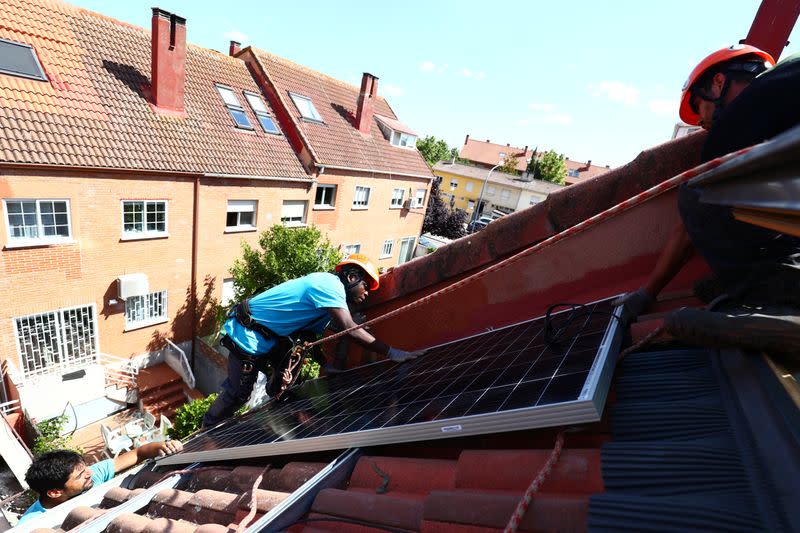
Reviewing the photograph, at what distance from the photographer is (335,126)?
20688mm

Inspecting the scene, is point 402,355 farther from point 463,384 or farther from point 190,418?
point 190,418

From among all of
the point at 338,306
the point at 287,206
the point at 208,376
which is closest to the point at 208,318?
the point at 208,376

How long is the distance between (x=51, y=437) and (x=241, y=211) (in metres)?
8.70

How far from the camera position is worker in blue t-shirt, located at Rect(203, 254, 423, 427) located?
410cm

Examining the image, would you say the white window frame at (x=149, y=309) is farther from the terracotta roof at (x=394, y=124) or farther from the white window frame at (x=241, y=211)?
the terracotta roof at (x=394, y=124)

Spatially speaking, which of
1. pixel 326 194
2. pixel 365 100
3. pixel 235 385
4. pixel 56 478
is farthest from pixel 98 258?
pixel 365 100

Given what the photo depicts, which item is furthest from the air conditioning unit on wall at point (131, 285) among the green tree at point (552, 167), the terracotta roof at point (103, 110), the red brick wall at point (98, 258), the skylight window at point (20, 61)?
the green tree at point (552, 167)

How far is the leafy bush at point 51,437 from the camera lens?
1160 cm

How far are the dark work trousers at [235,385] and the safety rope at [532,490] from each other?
4.06 meters

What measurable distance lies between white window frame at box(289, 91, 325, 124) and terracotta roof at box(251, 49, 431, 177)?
0.67ft

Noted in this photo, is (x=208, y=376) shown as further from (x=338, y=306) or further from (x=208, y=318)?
(x=338, y=306)

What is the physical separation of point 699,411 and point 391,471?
1.34 m

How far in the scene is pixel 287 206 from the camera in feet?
57.2

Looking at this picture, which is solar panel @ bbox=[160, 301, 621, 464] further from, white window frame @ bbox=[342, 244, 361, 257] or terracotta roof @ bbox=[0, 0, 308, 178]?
white window frame @ bbox=[342, 244, 361, 257]
